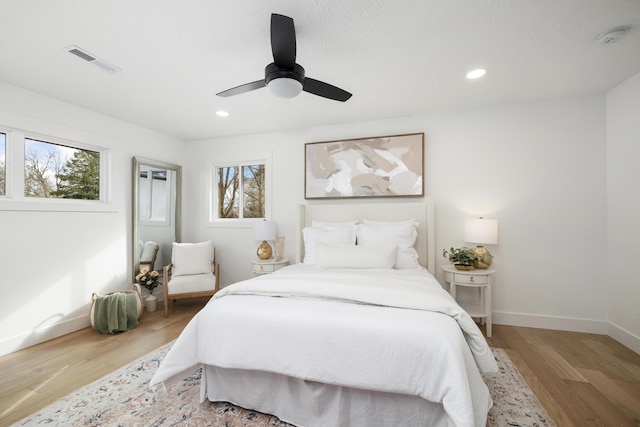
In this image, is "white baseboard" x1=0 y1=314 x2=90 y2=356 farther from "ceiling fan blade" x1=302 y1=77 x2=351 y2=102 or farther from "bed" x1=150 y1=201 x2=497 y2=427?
"ceiling fan blade" x1=302 y1=77 x2=351 y2=102

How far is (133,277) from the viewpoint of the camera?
374cm

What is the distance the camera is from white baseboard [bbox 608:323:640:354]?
2.49 meters

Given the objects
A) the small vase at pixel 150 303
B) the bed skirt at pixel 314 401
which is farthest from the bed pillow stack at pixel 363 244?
the small vase at pixel 150 303

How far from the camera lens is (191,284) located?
11.8 ft

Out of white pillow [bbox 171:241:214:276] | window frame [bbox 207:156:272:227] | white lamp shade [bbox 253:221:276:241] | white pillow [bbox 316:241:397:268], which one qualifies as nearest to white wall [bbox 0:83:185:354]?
white pillow [bbox 171:241:214:276]

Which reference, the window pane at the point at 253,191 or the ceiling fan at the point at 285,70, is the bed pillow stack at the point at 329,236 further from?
the ceiling fan at the point at 285,70

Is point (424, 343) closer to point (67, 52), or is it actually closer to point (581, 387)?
point (581, 387)

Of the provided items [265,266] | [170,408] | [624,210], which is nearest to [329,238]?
[265,266]

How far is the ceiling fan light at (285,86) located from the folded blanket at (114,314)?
114 inches

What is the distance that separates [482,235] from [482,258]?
284 mm

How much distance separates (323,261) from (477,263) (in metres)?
1.67

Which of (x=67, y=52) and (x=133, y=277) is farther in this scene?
(x=133, y=277)

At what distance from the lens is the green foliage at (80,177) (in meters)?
3.11

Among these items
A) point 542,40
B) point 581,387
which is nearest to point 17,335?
point 581,387
